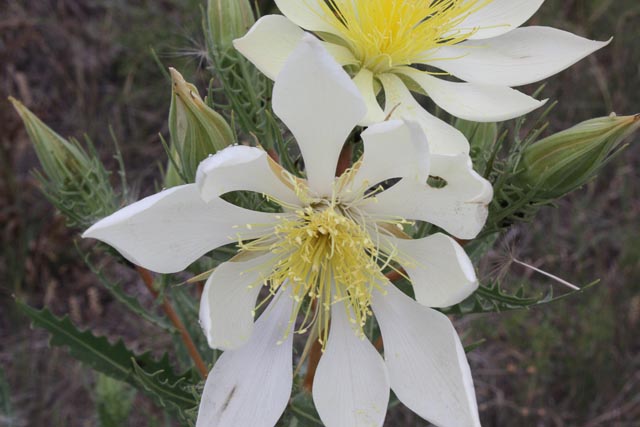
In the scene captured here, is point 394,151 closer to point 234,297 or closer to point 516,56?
point 234,297

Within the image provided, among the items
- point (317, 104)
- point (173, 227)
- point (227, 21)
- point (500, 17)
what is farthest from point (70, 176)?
point (500, 17)

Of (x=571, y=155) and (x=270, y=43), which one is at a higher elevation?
(x=270, y=43)

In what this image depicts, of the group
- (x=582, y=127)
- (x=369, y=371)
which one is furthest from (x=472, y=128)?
(x=369, y=371)

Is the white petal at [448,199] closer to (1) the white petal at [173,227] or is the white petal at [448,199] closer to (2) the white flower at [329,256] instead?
(2) the white flower at [329,256]

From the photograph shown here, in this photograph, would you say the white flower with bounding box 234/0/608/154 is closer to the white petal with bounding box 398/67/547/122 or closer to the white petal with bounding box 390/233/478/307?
the white petal with bounding box 398/67/547/122

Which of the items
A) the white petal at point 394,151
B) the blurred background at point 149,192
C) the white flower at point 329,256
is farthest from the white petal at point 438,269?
the blurred background at point 149,192
